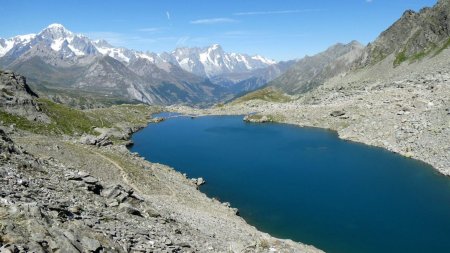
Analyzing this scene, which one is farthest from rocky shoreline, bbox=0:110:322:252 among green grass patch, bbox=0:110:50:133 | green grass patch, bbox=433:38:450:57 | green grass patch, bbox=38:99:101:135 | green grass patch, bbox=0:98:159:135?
green grass patch, bbox=433:38:450:57

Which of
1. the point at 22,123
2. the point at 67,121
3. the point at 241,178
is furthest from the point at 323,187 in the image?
the point at 67,121

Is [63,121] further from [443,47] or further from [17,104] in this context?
[443,47]

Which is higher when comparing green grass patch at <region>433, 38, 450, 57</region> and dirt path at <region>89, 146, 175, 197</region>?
green grass patch at <region>433, 38, 450, 57</region>

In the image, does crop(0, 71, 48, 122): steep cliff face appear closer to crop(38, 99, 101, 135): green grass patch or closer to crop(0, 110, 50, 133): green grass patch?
crop(0, 110, 50, 133): green grass patch

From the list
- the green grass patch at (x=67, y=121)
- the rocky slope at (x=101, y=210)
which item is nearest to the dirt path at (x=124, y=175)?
the rocky slope at (x=101, y=210)

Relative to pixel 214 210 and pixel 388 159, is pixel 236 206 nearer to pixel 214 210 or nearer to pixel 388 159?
pixel 214 210

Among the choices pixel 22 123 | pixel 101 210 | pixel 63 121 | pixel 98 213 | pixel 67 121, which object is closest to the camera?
pixel 98 213

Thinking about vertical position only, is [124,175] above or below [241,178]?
above
